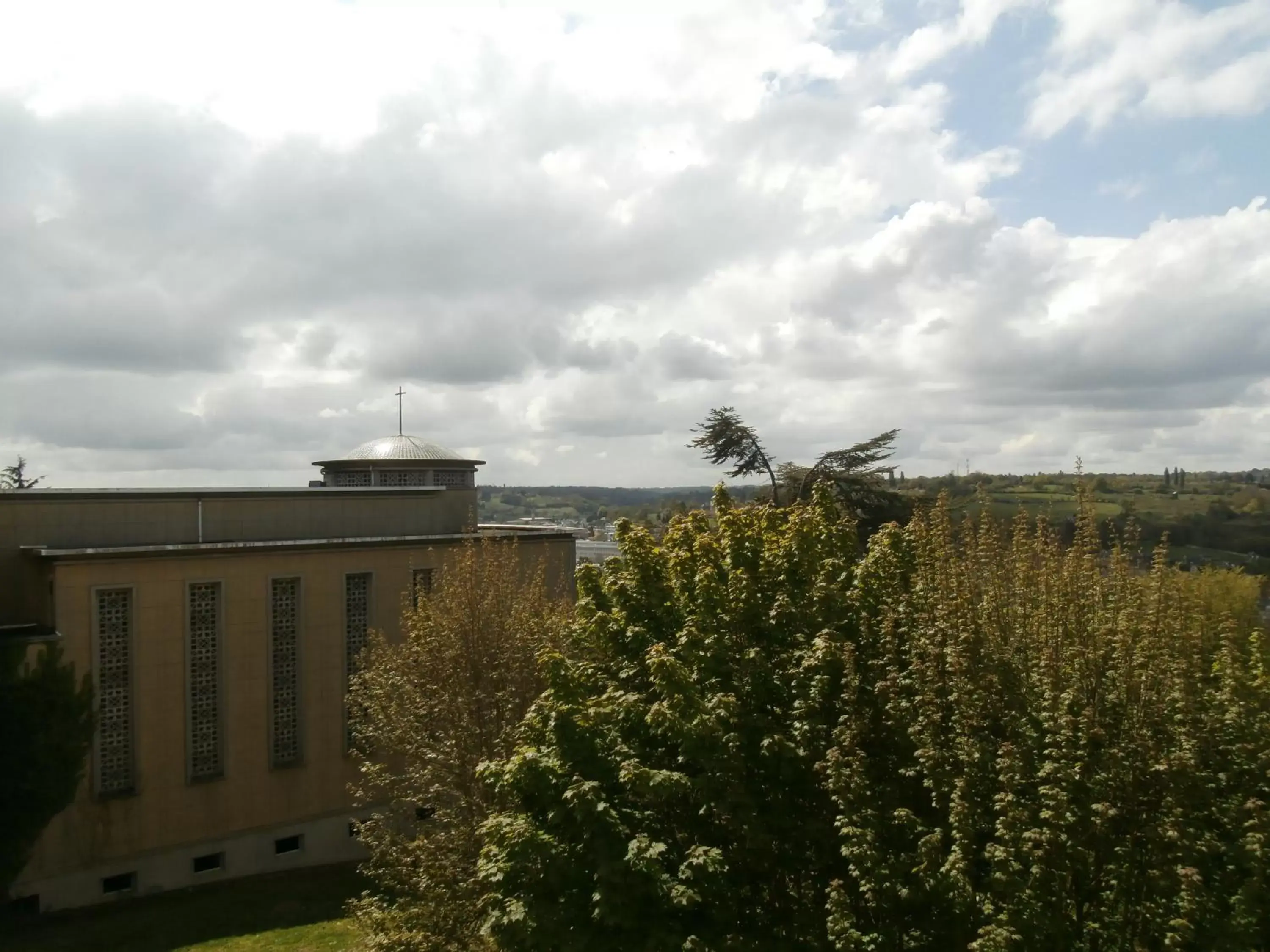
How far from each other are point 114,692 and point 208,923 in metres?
6.23

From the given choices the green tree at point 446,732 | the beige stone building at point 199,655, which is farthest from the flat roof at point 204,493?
the green tree at point 446,732

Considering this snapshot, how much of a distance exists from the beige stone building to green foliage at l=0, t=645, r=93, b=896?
0.65 m

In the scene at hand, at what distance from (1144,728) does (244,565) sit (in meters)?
23.2

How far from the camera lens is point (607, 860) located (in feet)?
36.7

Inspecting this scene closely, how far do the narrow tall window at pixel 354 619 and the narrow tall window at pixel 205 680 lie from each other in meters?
3.59

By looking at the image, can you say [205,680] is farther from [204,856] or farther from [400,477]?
[400,477]

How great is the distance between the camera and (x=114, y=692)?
79.9 feet

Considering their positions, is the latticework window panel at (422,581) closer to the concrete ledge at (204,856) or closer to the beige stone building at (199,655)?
the beige stone building at (199,655)

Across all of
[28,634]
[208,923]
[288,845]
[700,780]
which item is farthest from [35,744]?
[700,780]

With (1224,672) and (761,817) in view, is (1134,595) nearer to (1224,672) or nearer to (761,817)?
(1224,672)

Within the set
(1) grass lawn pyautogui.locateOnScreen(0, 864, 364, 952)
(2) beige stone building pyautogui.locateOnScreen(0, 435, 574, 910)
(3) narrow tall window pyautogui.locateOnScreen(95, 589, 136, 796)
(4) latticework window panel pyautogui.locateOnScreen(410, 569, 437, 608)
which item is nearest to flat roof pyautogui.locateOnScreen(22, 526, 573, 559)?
(2) beige stone building pyautogui.locateOnScreen(0, 435, 574, 910)

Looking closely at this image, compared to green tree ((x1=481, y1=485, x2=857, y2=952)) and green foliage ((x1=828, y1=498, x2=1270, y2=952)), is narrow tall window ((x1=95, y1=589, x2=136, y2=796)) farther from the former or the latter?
green foliage ((x1=828, y1=498, x2=1270, y2=952))

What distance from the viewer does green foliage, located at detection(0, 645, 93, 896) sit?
21875 mm

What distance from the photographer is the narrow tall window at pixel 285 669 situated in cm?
2705
